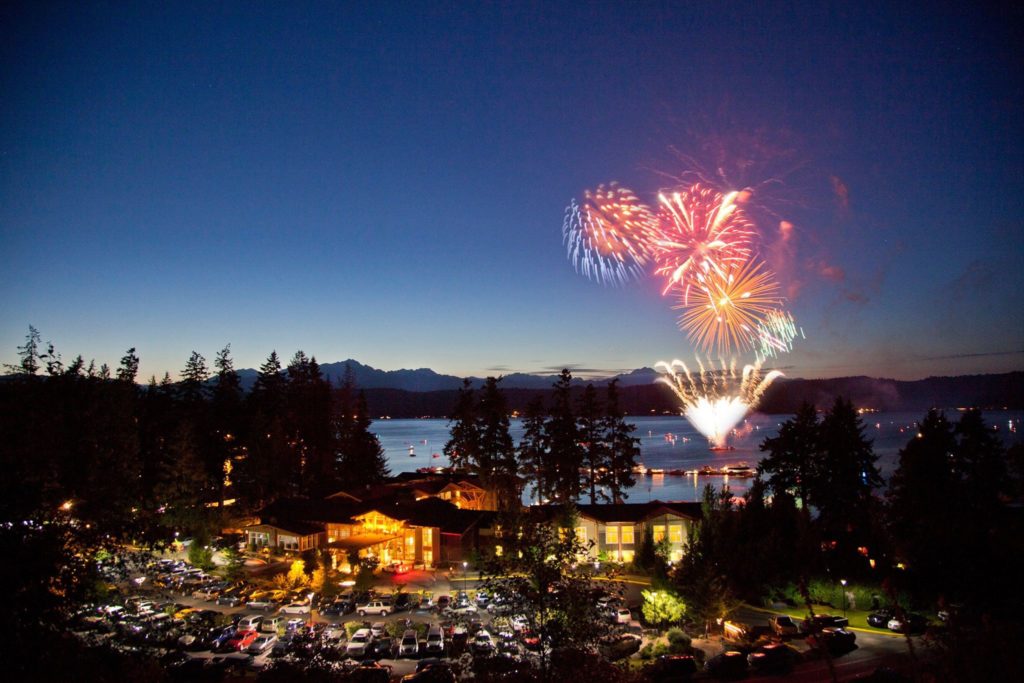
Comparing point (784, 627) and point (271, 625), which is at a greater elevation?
point (784, 627)

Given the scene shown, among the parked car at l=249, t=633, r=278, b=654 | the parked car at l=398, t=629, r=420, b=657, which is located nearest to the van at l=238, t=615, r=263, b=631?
the parked car at l=249, t=633, r=278, b=654

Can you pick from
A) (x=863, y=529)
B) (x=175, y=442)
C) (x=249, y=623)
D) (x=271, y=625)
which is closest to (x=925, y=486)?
(x=863, y=529)

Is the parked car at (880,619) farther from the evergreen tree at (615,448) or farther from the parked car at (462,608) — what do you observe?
the evergreen tree at (615,448)

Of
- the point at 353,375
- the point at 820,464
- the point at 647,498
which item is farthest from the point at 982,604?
the point at 353,375

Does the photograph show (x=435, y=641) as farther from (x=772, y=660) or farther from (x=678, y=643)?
(x=772, y=660)

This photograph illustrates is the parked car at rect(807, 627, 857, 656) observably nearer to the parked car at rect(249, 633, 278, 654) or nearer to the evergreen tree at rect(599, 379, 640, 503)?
the parked car at rect(249, 633, 278, 654)

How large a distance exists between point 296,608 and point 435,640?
616 cm

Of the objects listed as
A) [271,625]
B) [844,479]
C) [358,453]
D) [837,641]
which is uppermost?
[844,479]

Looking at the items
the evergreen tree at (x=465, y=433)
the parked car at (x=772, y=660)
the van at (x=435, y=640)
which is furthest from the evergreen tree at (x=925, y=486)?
the evergreen tree at (x=465, y=433)

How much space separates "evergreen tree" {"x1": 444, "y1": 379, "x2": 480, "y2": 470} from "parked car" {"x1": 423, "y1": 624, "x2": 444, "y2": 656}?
622 inches

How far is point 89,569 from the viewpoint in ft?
37.8

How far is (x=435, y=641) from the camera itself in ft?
52.7

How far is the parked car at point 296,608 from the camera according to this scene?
1944cm

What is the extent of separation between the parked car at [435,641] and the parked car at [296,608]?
5132mm
